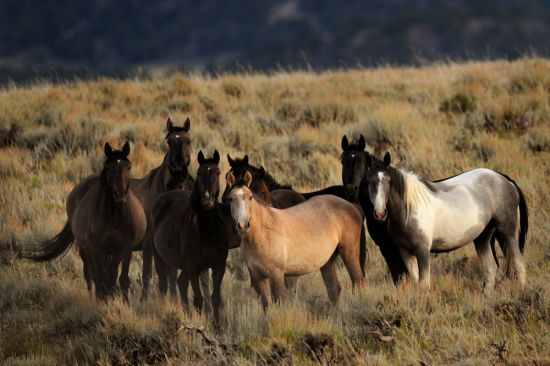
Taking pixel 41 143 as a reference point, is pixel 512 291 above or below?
below

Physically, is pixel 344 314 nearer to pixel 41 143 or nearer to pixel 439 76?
pixel 41 143

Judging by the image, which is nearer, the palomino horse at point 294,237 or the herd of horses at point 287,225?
the palomino horse at point 294,237

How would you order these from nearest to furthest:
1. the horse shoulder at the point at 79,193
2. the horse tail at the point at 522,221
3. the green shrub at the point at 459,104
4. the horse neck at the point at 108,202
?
the horse neck at the point at 108,202 → the horse tail at the point at 522,221 → the horse shoulder at the point at 79,193 → the green shrub at the point at 459,104

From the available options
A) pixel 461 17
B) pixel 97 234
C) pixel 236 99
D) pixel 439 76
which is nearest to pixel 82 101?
pixel 236 99

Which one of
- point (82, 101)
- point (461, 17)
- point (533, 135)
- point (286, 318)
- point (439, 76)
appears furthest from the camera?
point (461, 17)

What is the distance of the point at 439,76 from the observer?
22.5 meters

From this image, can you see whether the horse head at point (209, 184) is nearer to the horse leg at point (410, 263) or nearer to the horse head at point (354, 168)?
the horse head at point (354, 168)

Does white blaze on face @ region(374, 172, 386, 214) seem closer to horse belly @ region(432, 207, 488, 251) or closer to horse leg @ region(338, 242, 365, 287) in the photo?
horse belly @ region(432, 207, 488, 251)

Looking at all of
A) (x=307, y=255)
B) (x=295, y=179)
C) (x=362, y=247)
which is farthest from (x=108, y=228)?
(x=295, y=179)

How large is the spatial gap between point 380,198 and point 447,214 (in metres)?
0.91

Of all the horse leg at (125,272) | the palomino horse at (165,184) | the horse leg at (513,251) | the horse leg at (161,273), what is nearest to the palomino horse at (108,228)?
the horse leg at (125,272)

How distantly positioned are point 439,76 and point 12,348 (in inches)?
604

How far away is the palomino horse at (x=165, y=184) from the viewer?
1014cm

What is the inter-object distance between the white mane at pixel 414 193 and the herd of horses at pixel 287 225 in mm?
12
